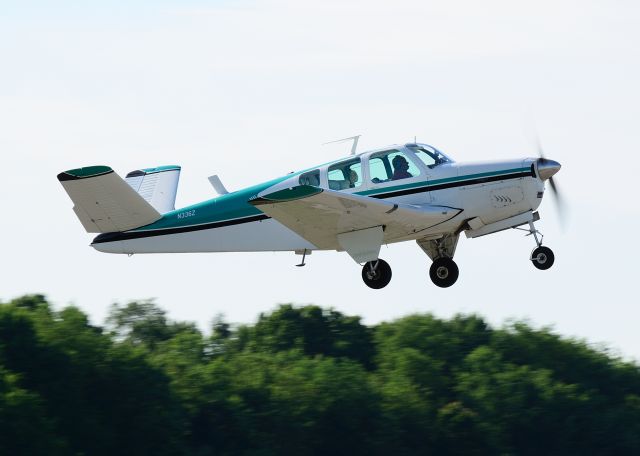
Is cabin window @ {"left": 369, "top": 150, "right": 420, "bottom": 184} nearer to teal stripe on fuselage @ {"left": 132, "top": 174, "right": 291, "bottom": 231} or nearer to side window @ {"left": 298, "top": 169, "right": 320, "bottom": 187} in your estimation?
side window @ {"left": 298, "top": 169, "right": 320, "bottom": 187}

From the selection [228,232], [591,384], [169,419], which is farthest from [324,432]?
[228,232]

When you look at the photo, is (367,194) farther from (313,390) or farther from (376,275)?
(313,390)

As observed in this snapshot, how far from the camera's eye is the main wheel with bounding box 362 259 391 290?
746 inches

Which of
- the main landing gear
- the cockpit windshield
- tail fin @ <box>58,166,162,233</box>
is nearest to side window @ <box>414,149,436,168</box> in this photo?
the cockpit windshield

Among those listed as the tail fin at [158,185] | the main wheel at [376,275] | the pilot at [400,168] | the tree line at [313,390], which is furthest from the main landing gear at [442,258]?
the tree line at [313,390]

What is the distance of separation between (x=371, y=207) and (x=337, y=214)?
0.55 meters

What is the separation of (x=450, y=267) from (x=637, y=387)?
3011cm

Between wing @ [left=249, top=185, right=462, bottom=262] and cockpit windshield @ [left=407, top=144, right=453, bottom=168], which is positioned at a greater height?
cockpit windshield @ [left=407, top=144, right=453, bottom=168]

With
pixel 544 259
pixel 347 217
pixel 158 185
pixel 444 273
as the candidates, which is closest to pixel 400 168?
pixel 347 217

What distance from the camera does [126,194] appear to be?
1942 cm

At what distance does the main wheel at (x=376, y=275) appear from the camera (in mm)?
18953

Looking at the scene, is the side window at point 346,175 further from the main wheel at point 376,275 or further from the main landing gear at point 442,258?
the main landing gear at point 442,258

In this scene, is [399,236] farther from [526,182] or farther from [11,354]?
[11,354]

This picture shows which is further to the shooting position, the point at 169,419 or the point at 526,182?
the point at 169,419
